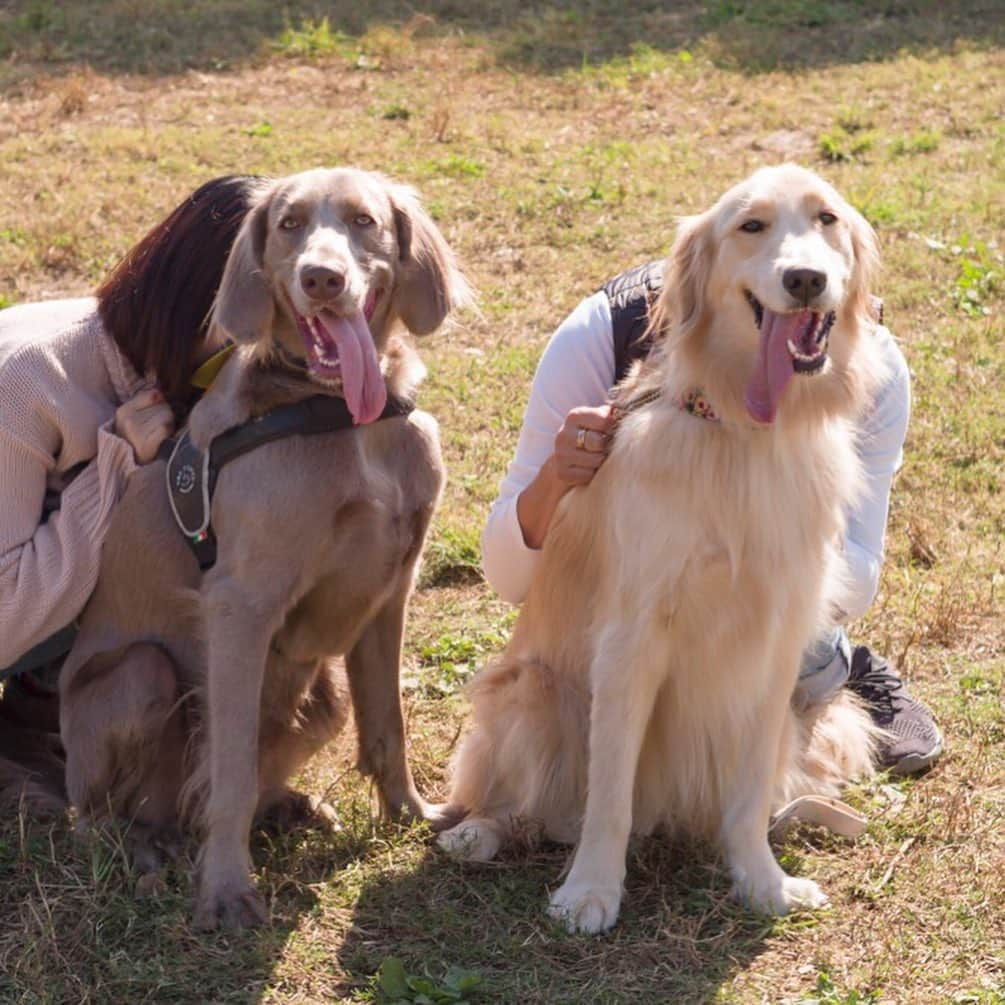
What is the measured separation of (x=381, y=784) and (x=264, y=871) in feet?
1.32

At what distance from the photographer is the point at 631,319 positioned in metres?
3.72

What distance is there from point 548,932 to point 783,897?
52 cm

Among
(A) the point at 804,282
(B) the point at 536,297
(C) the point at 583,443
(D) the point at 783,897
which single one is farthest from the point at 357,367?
(B) the point at 536,297

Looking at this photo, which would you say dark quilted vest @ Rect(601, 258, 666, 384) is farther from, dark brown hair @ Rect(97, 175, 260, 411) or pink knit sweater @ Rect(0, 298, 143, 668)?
pink knit sweater @ Rect(0, 298, 143, 668)

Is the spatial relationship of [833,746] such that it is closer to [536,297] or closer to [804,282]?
[804,282]

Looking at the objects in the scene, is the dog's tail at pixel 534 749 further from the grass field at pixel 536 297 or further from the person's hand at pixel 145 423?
the person's hand at pixel 145 423

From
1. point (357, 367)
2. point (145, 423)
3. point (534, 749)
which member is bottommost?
point (534, 749)

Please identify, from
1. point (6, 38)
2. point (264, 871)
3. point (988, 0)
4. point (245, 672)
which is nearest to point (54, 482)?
point (245, 672)

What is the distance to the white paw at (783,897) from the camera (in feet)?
11.1

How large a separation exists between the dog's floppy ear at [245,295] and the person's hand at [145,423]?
1.38ft

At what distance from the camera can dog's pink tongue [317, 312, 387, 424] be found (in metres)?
3.27

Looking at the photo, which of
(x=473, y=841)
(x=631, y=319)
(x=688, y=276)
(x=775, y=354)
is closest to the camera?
(x=775, y=354)

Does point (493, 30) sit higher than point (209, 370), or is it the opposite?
point (493, 30)

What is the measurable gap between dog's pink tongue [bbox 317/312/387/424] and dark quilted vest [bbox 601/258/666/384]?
0.69 m
